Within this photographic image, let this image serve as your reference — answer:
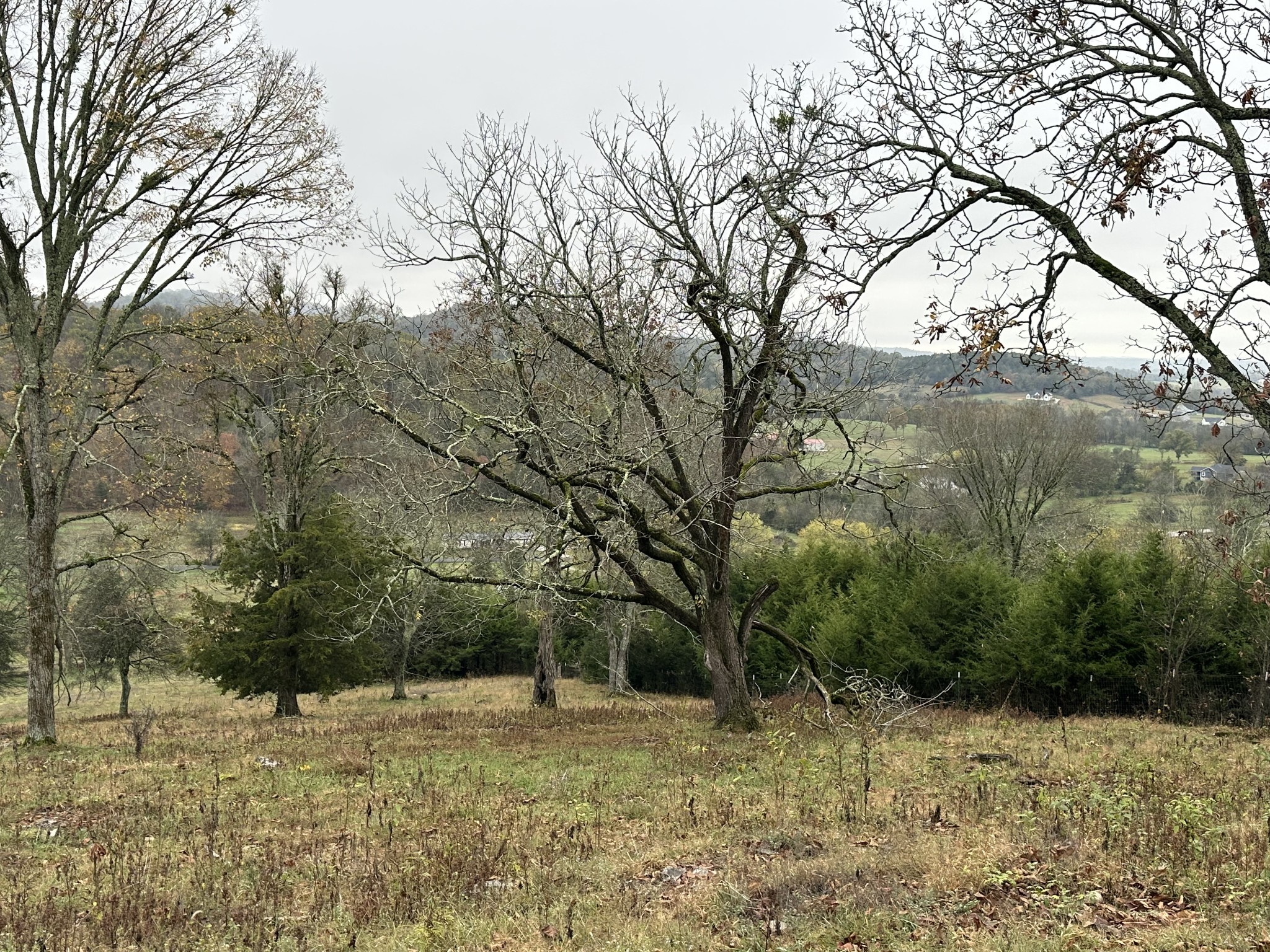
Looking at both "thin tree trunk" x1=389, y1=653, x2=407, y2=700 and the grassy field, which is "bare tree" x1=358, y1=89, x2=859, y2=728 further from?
"thin tree trunk" x1=389, y1=653, x2=407, y2=700

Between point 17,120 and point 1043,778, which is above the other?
point 17,120

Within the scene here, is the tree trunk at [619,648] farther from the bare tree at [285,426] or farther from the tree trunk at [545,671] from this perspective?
the bare tree at [285,426]

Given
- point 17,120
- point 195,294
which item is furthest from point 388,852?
point 195,294

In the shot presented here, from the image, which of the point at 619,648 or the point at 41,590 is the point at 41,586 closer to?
the point at 41,590

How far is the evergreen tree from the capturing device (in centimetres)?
2066

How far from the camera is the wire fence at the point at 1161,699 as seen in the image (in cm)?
1692

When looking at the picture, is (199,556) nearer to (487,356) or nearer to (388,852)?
(487,356)

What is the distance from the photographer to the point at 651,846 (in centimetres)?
705

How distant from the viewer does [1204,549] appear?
28.5 ft

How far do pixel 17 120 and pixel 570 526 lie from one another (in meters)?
10.5

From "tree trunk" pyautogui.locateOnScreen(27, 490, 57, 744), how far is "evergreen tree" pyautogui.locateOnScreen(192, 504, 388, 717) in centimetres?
710

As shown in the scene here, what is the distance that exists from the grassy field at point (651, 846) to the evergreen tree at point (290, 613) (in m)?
8.11

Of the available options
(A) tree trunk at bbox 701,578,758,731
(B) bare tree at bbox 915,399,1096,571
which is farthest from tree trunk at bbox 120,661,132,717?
Result: (B) bare tree at bbox 915,399,1096,571

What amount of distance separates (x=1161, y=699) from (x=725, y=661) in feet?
36.4
